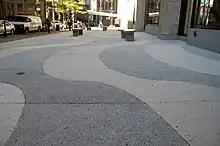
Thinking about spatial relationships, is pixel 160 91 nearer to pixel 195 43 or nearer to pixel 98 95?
pixel 98 95

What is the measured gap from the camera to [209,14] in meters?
11.9

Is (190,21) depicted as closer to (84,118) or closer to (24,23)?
(84,118)

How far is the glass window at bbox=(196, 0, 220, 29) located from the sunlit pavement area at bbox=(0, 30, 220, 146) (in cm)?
485

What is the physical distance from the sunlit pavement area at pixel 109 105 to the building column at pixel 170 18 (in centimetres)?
909

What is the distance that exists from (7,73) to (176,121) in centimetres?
505

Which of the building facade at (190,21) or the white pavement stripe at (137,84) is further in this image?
the building facade at (190,21)

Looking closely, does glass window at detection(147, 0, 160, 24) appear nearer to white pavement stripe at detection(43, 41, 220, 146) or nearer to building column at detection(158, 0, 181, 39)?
building column at detection(158, 0, 181, 39)

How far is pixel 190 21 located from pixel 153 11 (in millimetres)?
8996

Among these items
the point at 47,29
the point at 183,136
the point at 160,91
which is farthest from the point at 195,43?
the point at 47,29

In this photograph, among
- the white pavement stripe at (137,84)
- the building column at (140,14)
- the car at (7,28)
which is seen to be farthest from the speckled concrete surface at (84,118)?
the building column at (140,14)

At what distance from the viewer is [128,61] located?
8430 millimetres

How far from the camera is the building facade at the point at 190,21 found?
37.0 ft

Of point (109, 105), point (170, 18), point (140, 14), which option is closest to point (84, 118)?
point (109, 105)

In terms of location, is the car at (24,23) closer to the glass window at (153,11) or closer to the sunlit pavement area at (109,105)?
the glass window at (153,11)
